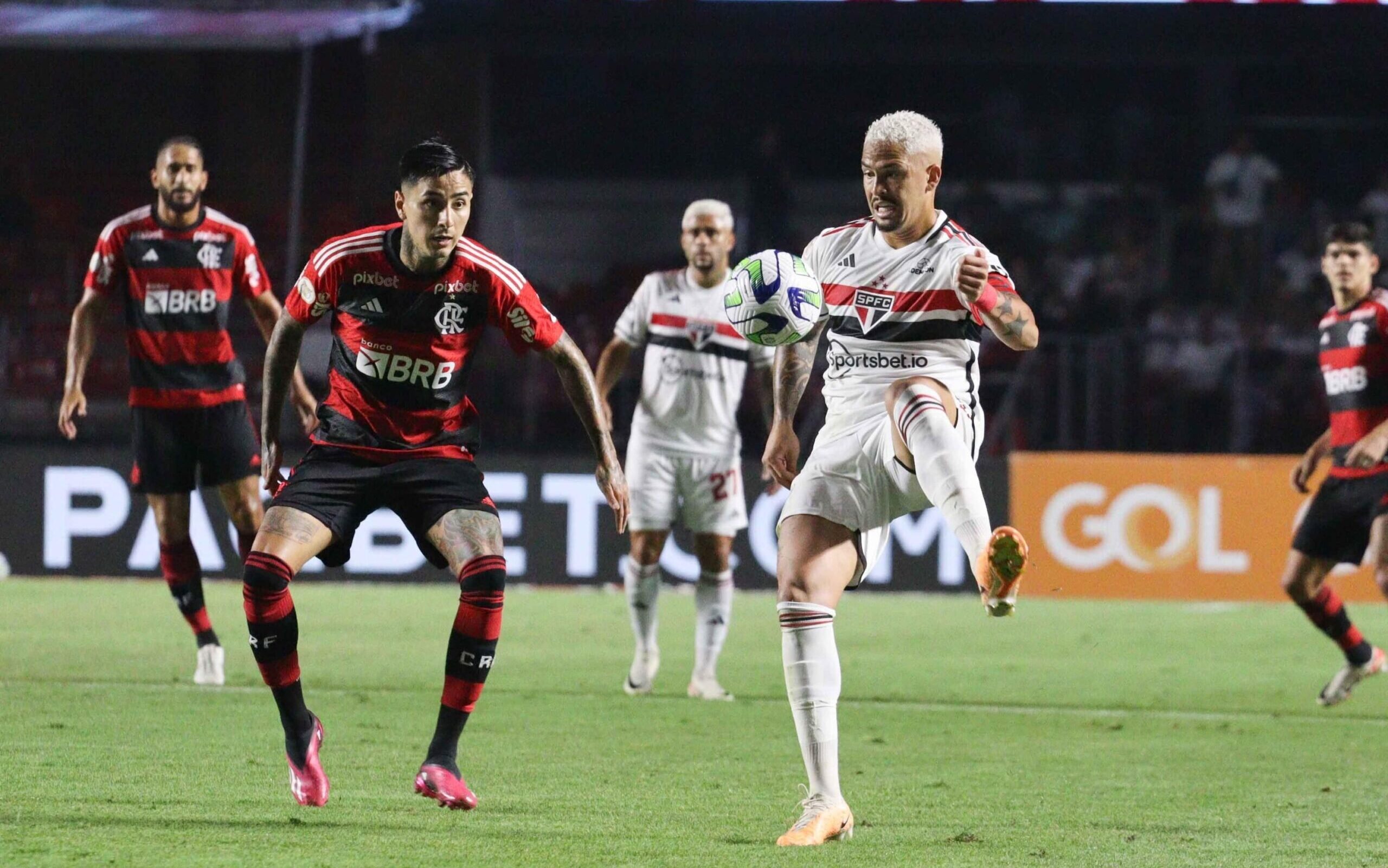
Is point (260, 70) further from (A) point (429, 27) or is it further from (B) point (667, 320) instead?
(B) point (667, 320)

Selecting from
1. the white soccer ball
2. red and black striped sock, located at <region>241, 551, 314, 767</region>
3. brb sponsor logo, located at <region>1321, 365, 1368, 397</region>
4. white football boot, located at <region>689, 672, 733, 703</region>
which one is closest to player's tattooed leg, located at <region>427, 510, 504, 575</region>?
red and black striped sock, located at <region>241, 551, 314, 767</region>

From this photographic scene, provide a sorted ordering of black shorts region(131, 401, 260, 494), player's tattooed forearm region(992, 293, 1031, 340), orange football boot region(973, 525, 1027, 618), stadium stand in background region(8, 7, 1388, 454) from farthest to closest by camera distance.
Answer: stadium stand in background region(8, 7, 1388, 454) < black shorts region(131, 401, 260, 494) < player's tattooed forearm region(992, 293, 1031, 340) < orange football boot region(973, 525, 1027, 618)

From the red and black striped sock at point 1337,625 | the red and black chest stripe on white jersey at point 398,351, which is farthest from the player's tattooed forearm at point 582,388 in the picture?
the red and black striped sock at point 1337,625

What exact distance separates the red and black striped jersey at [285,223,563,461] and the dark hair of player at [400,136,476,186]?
0.22 metres

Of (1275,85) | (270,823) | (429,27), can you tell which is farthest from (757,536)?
(270,823)

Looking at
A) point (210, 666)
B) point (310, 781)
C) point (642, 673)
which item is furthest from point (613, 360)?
point (310, 781)

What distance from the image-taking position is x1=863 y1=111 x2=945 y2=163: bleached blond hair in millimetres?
5305

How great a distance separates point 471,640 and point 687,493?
3.59m

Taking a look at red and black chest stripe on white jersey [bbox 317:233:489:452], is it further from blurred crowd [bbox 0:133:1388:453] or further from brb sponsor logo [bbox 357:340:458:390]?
blurred crowd [bbox 0:133:1388:453]

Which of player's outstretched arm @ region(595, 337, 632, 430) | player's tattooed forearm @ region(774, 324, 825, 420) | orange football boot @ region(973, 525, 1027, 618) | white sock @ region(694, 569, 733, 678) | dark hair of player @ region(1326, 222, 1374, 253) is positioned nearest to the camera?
orange football boot @ region(973, 525, 1027, 618)

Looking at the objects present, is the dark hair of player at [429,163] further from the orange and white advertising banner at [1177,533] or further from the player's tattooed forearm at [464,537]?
the orange and white advertising banner at [1177,533]

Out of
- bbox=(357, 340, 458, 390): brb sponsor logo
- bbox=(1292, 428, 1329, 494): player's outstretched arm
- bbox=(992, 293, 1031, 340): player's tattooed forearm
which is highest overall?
bbox=(992, 293, 1031, 340): player's tattooed forearm

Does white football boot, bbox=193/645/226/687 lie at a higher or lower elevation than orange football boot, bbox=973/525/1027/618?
lower

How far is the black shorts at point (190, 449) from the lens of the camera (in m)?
8.60
